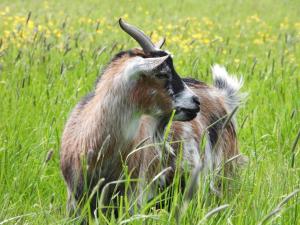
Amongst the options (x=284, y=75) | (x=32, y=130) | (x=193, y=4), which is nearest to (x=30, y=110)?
(x=32, y=130)

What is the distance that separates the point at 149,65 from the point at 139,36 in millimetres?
227

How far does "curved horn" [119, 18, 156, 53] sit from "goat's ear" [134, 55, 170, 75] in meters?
0.13

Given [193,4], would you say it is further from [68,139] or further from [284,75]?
[68,139]

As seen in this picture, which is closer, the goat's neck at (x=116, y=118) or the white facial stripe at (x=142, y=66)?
the white facial stripe at (x=142, y=66)

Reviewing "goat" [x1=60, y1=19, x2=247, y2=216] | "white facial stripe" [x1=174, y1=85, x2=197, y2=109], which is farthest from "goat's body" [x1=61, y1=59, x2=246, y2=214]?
"white facial stripe" [x1=174, y1=85, x2=197, y2=109]

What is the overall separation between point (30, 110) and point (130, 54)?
54.5 inches

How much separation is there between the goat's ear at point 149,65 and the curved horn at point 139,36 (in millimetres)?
132

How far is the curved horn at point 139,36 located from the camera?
14.1ft

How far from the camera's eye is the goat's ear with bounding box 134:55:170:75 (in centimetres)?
422

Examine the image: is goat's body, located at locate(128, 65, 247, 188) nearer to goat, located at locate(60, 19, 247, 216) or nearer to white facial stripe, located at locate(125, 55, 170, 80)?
goat, located at locate(60, 19, 247, 216)

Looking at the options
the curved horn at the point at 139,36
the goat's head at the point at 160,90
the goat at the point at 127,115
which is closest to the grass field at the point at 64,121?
the goat at the point at 127,115

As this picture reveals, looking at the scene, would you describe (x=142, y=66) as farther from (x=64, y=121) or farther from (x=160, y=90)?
(x=64, y=121)

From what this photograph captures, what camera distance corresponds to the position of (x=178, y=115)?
4.35 m

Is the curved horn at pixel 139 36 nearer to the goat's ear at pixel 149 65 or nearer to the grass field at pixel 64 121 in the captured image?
the goat's ear at pixel 149 65
